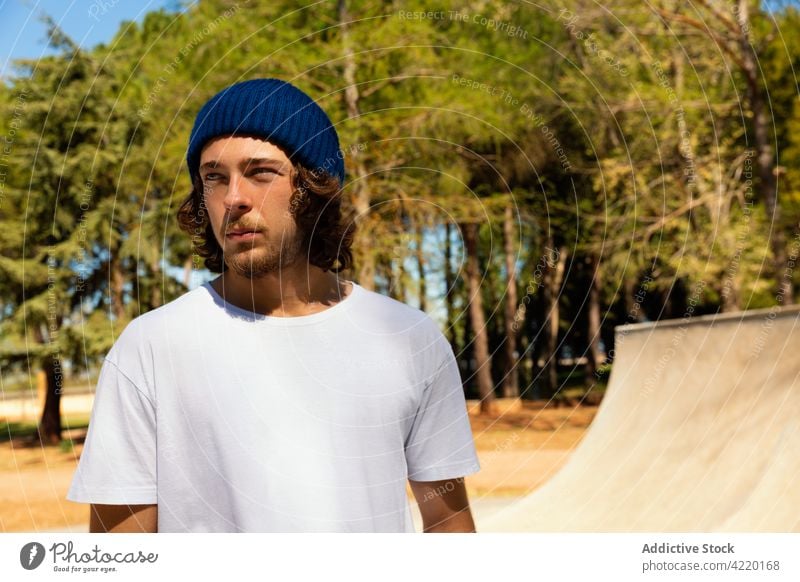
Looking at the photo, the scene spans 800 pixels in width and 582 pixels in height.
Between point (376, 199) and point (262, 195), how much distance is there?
1001cm

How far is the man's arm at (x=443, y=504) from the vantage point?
8.95 ft

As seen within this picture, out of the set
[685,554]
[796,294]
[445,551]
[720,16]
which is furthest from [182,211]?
[796,294]

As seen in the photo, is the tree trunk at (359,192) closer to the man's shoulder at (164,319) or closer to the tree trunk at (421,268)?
the tree trunk at (421,268)

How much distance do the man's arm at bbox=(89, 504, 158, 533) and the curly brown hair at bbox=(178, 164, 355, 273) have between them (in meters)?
0.96

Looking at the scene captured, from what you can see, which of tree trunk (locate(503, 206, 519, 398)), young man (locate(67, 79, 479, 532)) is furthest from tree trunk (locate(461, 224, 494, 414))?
Result: young man (locate(67, 79, 479, 532))

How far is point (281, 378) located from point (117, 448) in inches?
24.2

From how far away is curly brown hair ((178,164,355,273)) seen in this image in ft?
9.16

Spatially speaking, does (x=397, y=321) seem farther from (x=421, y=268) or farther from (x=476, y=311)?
(x=476, y=311)

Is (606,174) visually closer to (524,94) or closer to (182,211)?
(524,94)

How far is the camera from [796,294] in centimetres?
Result: 2689

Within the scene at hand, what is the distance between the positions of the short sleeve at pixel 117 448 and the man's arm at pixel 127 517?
6 centimetres

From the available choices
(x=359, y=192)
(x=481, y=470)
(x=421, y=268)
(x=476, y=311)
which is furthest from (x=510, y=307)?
(x=481, y=470)

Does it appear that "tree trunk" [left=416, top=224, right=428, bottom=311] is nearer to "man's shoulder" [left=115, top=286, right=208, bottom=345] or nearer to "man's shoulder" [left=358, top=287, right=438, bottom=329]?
"man's shoulder" [left=358, top=287, right=438, bottom=329]

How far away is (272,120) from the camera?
2.63 m
